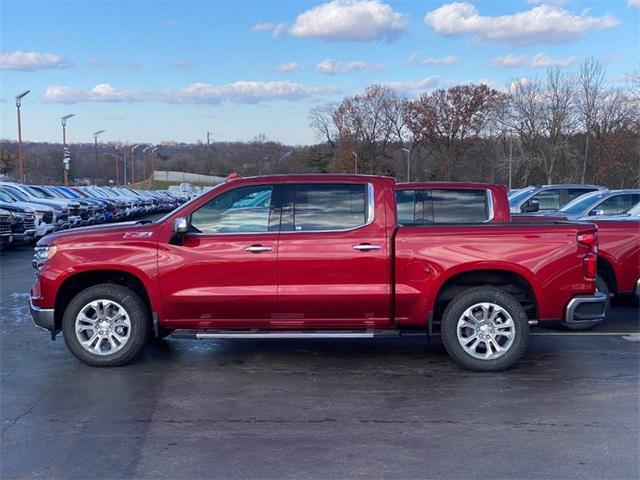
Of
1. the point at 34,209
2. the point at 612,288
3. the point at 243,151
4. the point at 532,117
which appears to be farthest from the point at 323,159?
the point at 612,288

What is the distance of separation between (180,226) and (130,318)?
105 cm

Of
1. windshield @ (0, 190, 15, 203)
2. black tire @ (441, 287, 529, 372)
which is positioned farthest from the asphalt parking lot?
windshield @ (0, 190, 15, 203)

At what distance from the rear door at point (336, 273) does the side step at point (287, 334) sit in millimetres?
76

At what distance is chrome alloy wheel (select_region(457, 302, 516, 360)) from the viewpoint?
6887mm

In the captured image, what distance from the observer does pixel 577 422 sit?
218 inches

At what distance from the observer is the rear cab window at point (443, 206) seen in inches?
324

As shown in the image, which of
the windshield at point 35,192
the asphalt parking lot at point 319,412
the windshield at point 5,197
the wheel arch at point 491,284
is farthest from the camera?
the windshield at point 35,192

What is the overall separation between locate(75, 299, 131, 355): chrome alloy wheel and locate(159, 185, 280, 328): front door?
49cm

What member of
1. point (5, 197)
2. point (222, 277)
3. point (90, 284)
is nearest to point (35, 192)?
point (5, 197)

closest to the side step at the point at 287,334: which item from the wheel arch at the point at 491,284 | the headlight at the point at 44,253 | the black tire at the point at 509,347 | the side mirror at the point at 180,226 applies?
the black tire at the point at 509,347

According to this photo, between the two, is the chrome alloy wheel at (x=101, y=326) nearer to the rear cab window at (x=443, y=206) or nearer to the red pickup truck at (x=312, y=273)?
the red pickup truck at (x=312, y=273)

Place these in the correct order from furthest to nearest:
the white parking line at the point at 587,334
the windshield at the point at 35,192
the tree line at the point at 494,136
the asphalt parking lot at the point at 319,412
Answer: the tree line at the point at 494,136 → the windshield at the point at 35,192 → the white parking line at the point at 587,334 → the asphalt parking lot at the point at 319,412

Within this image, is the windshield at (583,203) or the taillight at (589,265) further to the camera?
the windshield at (583,203)

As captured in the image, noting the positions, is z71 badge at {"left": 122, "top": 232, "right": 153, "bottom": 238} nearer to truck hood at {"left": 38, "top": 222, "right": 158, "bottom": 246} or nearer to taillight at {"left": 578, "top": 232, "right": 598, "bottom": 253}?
truck hood at {"left": 38, "top": 222, "right": 158, "bottom": 246}
